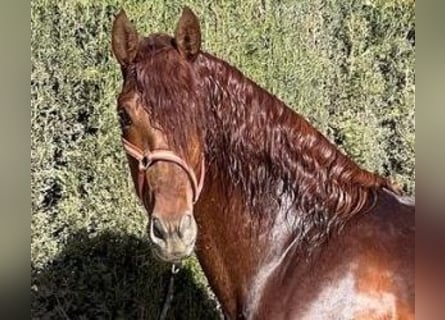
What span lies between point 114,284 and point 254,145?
22.0 inches

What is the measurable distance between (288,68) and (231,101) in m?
0.34

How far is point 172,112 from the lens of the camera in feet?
5.00

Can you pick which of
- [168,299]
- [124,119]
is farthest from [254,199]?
[168,299]

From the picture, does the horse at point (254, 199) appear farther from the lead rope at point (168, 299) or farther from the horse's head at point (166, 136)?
the lead rope at point (168, 299)

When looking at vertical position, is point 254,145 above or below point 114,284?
above

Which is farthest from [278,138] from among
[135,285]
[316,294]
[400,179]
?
[135,285]

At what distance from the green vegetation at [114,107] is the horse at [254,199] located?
0.23 m

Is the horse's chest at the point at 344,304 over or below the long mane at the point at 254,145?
below

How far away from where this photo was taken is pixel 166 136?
151 cm

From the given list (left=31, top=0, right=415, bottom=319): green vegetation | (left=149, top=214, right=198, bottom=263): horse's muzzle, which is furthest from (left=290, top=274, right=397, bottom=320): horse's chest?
(left=31, top=0, right=415, bottom=319): green vegetation

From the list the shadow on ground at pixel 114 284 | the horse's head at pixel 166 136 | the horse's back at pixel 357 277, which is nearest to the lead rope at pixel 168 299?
the shadow on ground at pixel 114 284

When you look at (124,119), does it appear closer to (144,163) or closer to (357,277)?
(144,163)

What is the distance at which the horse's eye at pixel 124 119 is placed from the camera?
1562 mm

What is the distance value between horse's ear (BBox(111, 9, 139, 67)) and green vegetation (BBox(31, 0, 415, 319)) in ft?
0.44
